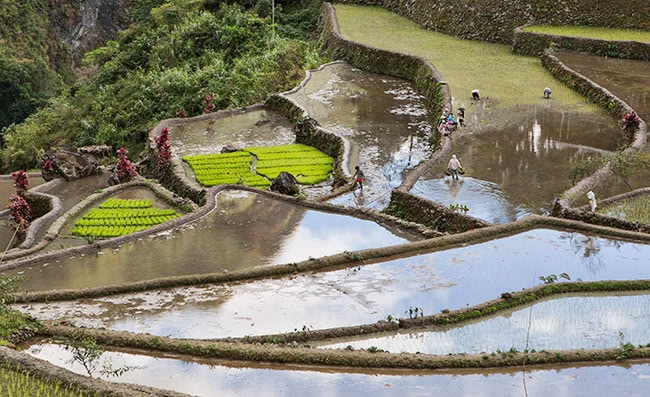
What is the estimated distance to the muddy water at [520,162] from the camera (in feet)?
Answer: 67.1

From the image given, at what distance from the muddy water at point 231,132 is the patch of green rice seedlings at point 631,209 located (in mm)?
12036

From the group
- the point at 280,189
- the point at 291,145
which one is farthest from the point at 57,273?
the point at 291,145

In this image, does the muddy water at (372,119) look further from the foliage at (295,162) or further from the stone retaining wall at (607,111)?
the stone retaining wall at (607,111)

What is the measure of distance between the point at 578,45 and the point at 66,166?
18314 millimetres

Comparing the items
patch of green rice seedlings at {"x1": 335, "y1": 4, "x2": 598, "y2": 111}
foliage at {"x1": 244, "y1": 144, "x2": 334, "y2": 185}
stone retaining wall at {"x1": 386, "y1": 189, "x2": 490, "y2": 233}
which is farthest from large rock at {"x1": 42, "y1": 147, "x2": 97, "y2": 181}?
patch of green rice seedlings at {"x1": 335, "y1": 4, "x2": 598, "y2": 111}

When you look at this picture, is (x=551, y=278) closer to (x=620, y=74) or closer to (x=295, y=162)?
(x=295, y=162)

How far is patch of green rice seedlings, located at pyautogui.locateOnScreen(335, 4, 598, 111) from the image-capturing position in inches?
1132

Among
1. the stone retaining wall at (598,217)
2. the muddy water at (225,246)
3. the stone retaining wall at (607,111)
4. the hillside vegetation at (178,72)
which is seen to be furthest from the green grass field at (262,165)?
the stone retaining wall at (598,217)

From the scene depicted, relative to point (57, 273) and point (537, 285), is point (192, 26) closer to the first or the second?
point (57, 273)

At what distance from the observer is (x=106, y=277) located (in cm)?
1736

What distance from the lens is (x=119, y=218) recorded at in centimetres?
2209

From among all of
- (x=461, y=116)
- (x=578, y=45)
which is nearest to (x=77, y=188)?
(x=461, y=116)

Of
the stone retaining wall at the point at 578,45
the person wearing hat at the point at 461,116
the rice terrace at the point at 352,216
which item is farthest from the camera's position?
the stone retaining wall at the point at 578,45

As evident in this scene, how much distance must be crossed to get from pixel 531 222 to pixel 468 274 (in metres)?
2.71
